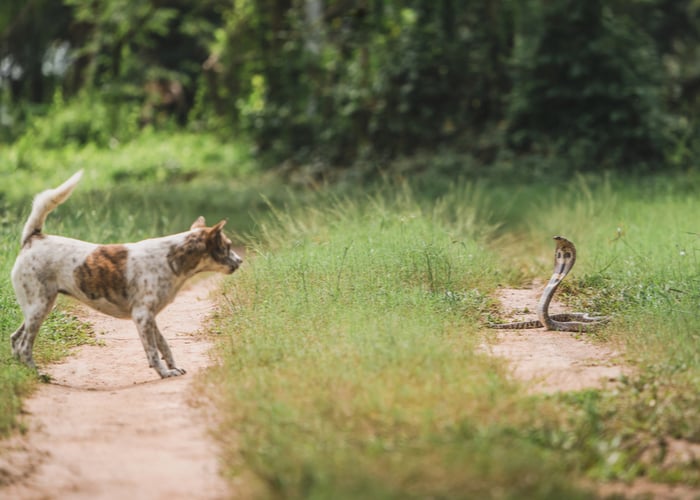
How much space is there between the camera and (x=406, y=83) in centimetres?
2058

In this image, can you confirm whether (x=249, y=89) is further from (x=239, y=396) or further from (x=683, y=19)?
(x=239, y=396)

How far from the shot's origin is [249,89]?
2470cm

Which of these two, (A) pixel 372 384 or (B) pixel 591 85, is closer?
(A) pixel 372 384

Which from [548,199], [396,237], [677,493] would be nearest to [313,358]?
[677,493]

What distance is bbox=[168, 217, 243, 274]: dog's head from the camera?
711cm

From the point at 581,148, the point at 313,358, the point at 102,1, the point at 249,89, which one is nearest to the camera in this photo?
the point at 313,358

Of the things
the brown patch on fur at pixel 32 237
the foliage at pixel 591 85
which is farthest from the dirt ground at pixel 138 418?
the foliage at pixel 591 85

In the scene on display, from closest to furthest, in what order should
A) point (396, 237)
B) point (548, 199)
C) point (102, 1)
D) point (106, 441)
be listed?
point (106, 441) < point (396, 237) < point (548, 199) < point (102, 1)

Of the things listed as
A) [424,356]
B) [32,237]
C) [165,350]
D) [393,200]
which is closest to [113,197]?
[393,200]

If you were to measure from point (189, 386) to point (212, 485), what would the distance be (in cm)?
177

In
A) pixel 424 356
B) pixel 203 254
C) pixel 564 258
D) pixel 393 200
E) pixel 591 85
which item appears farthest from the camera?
pixel 591 85

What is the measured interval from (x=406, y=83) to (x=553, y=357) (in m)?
14.2

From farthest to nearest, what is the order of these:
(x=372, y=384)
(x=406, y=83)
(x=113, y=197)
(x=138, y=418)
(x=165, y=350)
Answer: (x=406, y=83), (x=113, y=197), (x=165, y=350), (x=138, y=418), (x=372, y=384)

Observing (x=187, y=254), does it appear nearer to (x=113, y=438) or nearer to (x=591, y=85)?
(x=113, y=438)
